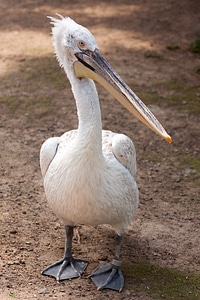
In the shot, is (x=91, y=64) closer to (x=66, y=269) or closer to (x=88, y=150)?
(x=88, y=150)

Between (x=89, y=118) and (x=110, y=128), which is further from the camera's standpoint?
(x=110, y=128)

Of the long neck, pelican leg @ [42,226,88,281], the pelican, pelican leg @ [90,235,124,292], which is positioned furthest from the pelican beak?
pelican leg @ [42,226,88,281]

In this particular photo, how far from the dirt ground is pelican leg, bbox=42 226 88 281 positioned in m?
0.05

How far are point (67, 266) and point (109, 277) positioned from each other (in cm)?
35

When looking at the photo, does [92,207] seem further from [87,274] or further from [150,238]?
[150,238]

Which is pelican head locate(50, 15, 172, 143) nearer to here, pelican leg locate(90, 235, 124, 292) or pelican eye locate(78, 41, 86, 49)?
pelican eye locate(78, 41, 86, 49)

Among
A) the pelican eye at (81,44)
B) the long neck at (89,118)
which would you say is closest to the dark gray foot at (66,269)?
the long neck at (89,118)

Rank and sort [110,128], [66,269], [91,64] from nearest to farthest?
[91,64]
[66,269]
[110,128]

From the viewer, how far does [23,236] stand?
4766mm

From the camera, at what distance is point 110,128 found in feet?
21.9

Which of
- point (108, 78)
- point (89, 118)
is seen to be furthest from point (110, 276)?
point (108, 78)

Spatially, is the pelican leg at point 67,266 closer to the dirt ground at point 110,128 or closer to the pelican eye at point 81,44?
the dirt ground at point 110,128

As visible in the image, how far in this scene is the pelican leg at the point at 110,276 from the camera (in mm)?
4219

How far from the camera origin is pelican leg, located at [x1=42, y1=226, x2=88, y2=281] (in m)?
4.31
